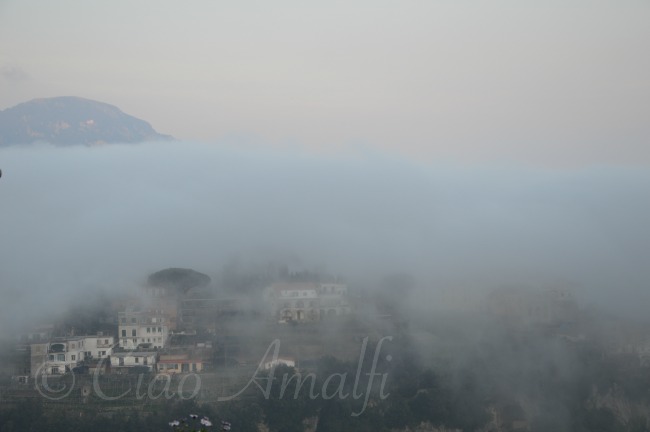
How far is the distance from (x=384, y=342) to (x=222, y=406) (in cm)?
280

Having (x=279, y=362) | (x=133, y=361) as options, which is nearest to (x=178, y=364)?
(x=133, y=361)

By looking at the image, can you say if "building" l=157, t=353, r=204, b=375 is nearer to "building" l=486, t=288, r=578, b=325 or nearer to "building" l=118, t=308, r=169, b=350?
"building" l=118, t=308, r=169, b=350

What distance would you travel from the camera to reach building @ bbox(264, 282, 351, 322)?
14633mm

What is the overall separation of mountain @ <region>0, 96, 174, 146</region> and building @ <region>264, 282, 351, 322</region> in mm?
10000

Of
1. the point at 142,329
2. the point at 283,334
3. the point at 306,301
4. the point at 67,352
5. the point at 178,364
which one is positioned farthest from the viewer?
the point at 306,301

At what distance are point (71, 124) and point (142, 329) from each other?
12.9 meters

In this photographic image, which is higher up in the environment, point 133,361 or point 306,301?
point 306,301

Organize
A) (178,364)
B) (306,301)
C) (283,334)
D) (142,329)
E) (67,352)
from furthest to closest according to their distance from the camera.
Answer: (306,301) < (283,334) < (142,329) < (67,352) < (178,364)

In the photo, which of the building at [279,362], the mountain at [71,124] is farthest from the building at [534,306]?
the mountain at [71,124]

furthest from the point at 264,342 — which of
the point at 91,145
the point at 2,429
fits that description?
the point at 91,145

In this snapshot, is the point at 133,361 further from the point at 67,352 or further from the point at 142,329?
the point at 67,352

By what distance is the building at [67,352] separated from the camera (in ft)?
43.3

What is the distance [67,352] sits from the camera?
13391 mm

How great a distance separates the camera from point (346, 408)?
12828 mm
